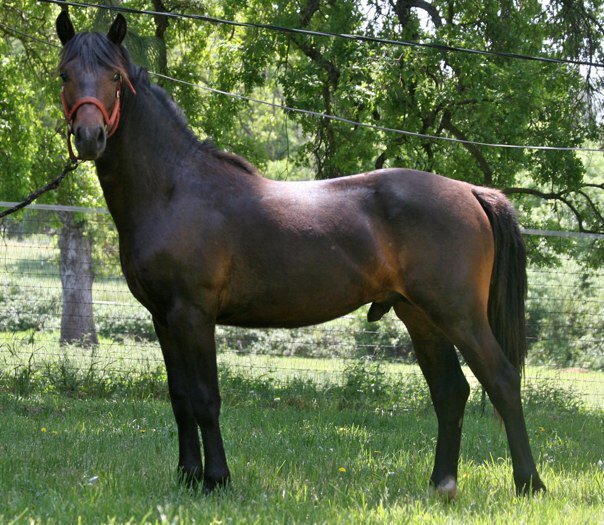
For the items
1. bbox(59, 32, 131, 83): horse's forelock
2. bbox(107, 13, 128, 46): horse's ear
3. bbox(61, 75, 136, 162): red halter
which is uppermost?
bbox(107, 13, 128, 46): horse's ear

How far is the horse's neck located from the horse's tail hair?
205cm

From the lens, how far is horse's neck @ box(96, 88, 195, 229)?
15.9 feet

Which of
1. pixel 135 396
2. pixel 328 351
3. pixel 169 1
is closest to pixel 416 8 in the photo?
pixel 169 1

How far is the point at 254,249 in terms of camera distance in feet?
15.8

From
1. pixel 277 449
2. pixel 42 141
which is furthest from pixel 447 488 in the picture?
pixel 42 141

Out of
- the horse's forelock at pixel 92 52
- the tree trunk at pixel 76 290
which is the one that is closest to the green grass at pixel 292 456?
the tree trunk at pixel 76 290

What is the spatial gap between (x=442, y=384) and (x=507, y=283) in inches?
31.3

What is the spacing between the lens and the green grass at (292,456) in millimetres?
4262

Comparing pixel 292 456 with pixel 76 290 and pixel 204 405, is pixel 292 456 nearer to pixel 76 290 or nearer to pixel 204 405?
pixel 204 405

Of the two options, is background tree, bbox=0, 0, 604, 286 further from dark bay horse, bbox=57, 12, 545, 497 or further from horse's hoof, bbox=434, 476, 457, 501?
horse's hoof, bbox=434, 476, 457, 501

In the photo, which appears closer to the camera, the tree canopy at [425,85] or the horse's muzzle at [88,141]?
the horse's muzzle at [88,141]

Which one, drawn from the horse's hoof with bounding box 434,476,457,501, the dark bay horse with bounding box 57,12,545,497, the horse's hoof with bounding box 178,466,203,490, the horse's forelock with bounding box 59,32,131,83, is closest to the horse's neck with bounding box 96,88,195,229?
the dark bay horse with bounding box 57,12,545,497

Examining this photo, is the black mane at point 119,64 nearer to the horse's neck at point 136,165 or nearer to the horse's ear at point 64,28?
the horse's neck at point 136,165

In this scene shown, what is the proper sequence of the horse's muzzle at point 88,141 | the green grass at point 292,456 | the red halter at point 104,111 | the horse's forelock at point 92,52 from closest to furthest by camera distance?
the green grass at point 292,456
the horse's muzzle at point 88,141
the red halter at point 104,111
the horse's forelock at point 92,52
